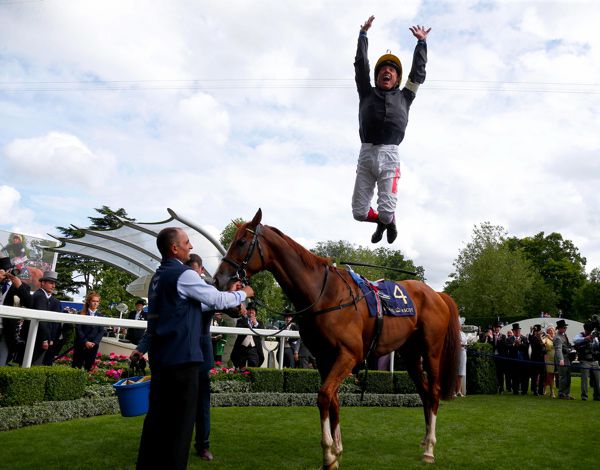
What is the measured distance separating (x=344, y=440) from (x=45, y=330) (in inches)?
192

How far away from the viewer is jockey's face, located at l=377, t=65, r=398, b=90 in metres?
6.07

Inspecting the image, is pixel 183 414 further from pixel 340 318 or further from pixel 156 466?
pixel 340 318

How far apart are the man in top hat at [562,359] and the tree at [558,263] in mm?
41830

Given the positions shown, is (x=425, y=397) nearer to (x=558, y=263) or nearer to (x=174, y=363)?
(x=174, y=363)

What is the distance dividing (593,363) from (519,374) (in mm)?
2067

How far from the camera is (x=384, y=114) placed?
5930mm

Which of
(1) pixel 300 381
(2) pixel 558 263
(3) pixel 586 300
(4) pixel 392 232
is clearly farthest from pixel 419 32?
(2) pixel 558 263

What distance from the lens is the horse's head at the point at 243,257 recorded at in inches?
203

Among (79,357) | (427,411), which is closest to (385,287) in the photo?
(427,411)

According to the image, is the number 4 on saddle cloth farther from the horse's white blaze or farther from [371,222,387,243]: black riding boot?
the horse's white blaze

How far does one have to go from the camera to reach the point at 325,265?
20.3ft

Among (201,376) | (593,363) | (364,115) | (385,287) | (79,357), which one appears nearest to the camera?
(201,376)

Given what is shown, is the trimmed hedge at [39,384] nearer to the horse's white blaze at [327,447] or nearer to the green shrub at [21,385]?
the green shrub at [21,385]

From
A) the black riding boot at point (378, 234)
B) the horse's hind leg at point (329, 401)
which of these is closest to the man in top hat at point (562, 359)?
the black riding boot at point (378, 234)
